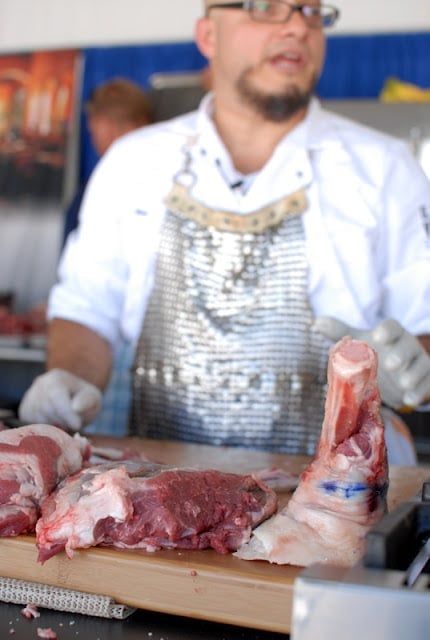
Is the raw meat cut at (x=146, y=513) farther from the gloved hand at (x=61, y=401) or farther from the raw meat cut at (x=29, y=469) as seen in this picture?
the gloved hand at (x=61, y=401)

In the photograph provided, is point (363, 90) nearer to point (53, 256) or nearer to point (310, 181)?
point (53, 256)

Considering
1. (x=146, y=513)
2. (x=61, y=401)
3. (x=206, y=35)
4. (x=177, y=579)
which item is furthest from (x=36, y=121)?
(x=177, y=579)

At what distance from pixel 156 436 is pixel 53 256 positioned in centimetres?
482

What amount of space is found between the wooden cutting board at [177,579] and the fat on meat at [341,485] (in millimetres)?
42

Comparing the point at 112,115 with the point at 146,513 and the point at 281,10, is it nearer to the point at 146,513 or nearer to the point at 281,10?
the point at 281,10

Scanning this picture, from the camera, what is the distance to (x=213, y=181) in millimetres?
2672

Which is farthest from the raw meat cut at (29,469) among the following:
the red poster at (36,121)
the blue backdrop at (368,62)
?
the red poster at (36,121)

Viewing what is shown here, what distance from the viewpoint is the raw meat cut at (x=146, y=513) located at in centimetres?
142

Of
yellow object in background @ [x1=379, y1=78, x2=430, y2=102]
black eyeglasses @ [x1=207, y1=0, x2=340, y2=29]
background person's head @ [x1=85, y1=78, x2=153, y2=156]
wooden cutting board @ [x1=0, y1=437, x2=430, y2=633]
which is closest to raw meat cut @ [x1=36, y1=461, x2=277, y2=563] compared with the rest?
wooden cutting board @ [x1=0, y1=437, x2=430, y2=633]

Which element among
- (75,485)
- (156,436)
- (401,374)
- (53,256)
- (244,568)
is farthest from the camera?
(53,256)

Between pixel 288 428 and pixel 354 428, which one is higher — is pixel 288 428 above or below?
below

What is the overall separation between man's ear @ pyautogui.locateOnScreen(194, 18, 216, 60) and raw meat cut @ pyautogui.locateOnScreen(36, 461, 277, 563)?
5.62 feet

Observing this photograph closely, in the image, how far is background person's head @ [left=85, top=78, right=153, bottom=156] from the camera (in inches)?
204

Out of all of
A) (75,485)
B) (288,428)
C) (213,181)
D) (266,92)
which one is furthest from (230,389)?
(75,485)
